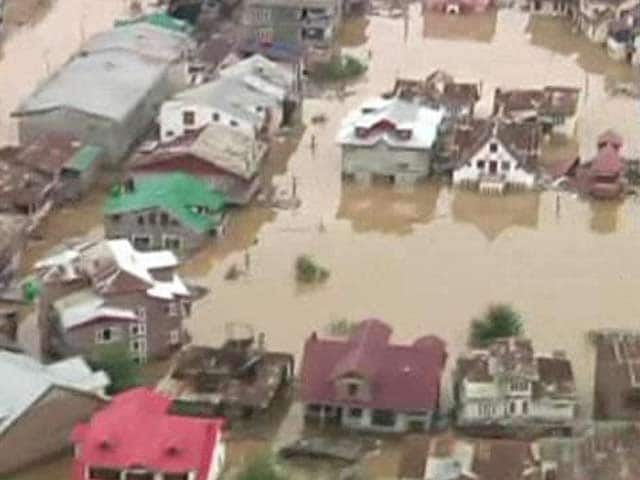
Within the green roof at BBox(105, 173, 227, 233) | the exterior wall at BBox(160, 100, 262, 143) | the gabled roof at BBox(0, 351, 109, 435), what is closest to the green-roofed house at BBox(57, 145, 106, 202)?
the green roof at BBox(105, 173, 227, 233)

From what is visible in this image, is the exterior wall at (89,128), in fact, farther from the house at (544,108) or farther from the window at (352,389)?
the window at (352,389)

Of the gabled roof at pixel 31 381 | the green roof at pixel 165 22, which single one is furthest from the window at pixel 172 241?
the green roof at pixel 165 22

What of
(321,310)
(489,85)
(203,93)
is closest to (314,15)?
(489,85)

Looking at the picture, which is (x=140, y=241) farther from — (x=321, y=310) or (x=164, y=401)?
(x=164, y=401)

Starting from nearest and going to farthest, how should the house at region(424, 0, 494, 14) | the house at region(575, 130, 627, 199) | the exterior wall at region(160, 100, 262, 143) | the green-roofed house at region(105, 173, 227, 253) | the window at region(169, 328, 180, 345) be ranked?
the window at region(169, 328, 180, 345), the green-roofed house at region(105, 173, 227, 253), the house at region(575, 130, 627, 199), the exterior wall at region(160, 100, 262, 143), the house at region(424, 0, 494, 14)

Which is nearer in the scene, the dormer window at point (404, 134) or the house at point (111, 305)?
the house at point (111, 305)

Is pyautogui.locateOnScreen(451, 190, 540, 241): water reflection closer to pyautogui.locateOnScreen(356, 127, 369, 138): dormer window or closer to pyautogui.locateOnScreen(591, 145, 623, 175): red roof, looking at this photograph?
pyautogui.locateOnScreen(591, 145, 623, 175): red roof
